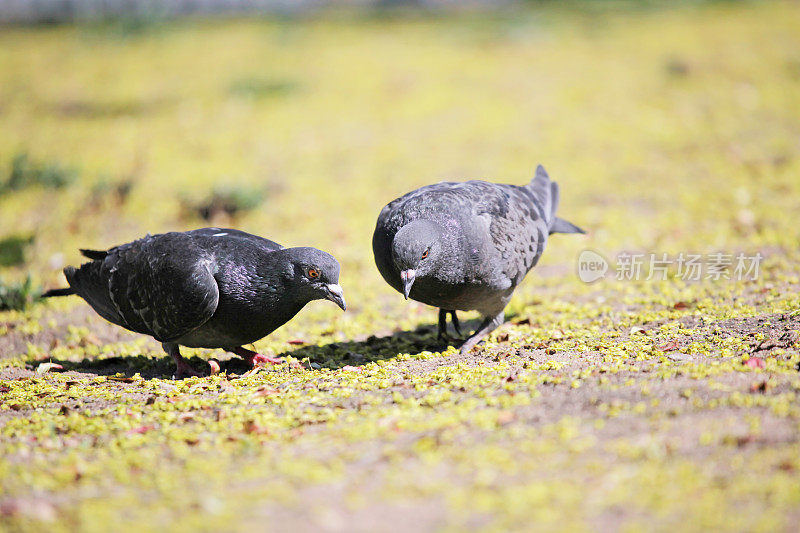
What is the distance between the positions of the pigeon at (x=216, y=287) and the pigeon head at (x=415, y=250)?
0.44 meters

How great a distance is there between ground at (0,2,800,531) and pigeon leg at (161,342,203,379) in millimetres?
183

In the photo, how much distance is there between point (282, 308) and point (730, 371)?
267 centimetres

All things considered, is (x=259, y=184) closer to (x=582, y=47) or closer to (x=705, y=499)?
(x=705, y=499)

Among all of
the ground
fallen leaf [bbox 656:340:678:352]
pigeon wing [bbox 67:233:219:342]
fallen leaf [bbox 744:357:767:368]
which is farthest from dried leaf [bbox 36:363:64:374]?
fallen leaf [bbox 744:357:767:368]

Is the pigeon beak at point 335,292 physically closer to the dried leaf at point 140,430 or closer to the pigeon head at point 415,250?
the pigeon head at point 415,250

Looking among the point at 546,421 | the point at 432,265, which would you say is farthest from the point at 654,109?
the point at 546,421

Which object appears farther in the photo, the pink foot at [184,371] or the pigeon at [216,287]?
the pink foot at [184,371]

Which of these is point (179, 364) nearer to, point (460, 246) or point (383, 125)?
point (460, 246)

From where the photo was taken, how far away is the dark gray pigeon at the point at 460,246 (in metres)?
4.45

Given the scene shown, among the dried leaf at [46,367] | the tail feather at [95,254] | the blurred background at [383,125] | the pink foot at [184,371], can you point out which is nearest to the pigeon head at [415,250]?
the pink foot at [184,371]

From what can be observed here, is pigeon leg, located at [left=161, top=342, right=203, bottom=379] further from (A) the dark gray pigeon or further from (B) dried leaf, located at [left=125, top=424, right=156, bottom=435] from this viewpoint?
(A) the dark gray pigeon

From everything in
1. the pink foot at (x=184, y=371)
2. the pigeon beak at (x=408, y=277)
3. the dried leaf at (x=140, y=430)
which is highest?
the pigeon beak at (x=408, y=277)

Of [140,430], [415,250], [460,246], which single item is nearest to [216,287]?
[140,430]

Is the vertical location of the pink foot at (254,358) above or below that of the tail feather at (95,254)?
below
